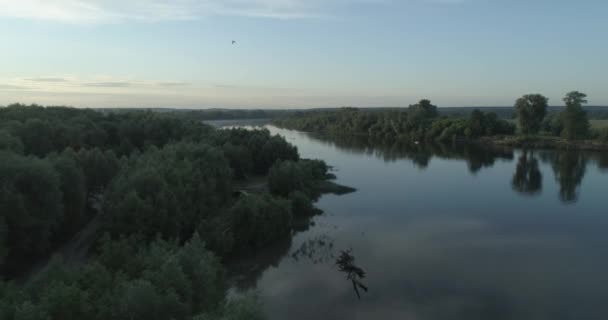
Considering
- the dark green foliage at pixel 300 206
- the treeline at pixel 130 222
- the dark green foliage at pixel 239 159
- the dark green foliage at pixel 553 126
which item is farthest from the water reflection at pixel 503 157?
the dark green foliage at pixel 239 159

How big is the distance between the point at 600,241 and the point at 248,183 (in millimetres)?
23398

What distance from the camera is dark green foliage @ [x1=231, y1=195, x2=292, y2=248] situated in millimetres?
21016

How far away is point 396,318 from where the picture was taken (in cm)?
1535

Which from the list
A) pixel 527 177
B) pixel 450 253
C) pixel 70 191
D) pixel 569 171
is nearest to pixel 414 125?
pixel 569 171

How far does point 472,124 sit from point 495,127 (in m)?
3.77

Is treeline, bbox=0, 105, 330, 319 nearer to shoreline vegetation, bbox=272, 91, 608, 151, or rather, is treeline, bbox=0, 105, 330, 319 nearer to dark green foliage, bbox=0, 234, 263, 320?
dark green foliage, bbox=0, 234, 263, 320

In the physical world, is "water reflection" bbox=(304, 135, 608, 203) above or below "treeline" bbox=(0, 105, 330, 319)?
below

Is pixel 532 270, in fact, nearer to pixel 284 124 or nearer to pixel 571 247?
pixel 571 247

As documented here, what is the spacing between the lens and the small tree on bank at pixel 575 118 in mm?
64000

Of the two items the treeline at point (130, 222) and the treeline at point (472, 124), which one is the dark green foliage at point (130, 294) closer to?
the treeline at point (130, 222)

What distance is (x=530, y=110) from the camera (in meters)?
69.1

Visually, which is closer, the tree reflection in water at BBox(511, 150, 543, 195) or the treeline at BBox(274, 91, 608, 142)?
the tree reflection in water at BBox(511, 150, 543, 195)

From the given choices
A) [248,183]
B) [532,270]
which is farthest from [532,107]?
[532,270]

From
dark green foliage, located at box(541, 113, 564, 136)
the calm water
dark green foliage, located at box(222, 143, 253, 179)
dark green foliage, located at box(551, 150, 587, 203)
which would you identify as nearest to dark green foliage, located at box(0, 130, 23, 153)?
dark green foliage, located at box(222, 143, 253, 179)
